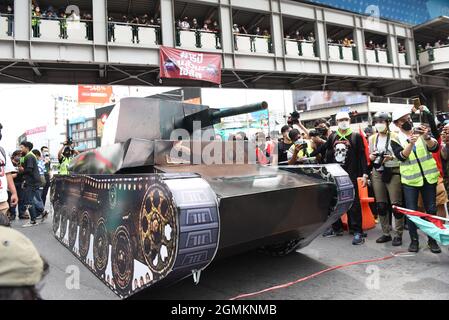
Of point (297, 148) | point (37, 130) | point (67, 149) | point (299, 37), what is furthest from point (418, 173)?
point (37, 130)

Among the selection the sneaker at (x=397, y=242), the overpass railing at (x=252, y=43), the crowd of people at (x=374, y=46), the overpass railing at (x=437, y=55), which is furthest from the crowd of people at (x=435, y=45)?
the sneaker at (x=397, y=242)

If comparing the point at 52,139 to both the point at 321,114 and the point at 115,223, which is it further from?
the point at 115,223

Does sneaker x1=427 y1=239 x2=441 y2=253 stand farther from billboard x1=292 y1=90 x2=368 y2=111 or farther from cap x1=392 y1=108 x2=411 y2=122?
billboard x1=292 y1=90 x2=368 y2=111

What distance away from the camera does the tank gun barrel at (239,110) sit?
3807 millimetres

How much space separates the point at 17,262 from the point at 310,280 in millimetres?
2844

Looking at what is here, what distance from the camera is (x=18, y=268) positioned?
43.2 inches

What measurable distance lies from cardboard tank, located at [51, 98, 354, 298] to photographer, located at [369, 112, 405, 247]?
1.08 metres

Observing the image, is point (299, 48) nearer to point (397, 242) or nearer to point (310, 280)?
point (397, 242)

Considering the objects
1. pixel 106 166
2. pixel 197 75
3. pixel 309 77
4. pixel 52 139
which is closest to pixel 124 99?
pixel 106 166

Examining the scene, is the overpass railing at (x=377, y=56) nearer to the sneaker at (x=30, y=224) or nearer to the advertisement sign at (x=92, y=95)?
the sneaker at (x=30, y=224)

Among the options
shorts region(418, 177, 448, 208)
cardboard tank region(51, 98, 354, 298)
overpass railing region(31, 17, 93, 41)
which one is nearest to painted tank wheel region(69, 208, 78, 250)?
cardboard tank region(51, 98, 354, 298)

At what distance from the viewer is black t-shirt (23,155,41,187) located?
6.98 meters

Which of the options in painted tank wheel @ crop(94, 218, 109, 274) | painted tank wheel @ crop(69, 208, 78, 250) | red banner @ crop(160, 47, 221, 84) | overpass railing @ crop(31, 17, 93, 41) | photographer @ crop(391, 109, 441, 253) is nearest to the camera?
painted tank wheel @ crop(94, 218, 109, 274)

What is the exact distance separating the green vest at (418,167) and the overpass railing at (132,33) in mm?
11497
